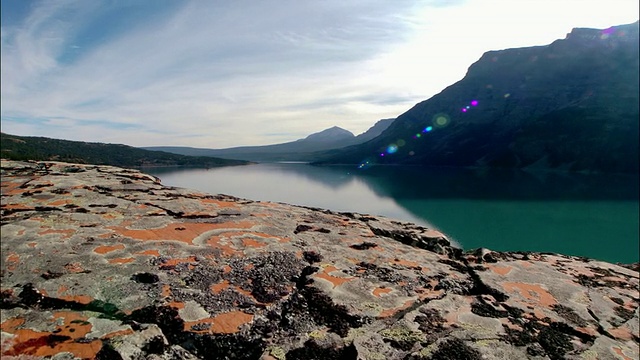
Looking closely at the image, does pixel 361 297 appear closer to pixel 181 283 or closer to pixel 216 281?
pixel 216 281

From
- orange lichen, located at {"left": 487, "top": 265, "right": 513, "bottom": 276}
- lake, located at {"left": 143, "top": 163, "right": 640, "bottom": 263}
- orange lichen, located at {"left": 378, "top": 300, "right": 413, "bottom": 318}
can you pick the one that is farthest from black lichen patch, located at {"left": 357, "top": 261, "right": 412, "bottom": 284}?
lake, located at {"left": 143, "top": 163, "right": 640, "bottom": 263}

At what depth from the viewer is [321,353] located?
4.12 metres

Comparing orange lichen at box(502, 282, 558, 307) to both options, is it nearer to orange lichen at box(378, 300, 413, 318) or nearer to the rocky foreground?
the rocky foreground

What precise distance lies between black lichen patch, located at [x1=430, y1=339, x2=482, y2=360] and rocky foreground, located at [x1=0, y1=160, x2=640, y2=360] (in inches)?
0.9

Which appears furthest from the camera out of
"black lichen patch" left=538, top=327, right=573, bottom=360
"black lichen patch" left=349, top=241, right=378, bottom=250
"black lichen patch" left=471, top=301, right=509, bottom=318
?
"black lichen patch" left=349, top=241, right=378, bottom=250

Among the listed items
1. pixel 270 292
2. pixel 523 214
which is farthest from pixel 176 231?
pixel 523 214

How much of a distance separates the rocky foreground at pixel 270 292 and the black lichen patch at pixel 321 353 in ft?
0.06

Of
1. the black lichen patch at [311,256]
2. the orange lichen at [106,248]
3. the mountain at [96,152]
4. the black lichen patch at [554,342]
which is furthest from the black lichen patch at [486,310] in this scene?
the mountain at [96,152]

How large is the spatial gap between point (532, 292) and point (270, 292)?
491 cm

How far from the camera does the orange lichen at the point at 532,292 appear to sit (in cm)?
607

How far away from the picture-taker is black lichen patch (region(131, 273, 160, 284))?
16.6ft

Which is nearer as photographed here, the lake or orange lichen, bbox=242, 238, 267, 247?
orange lichen, bbox=242, 238, 267, 247

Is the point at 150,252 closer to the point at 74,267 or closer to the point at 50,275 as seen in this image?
the point at 74,267

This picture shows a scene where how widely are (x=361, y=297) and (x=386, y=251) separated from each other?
2.31 metres
